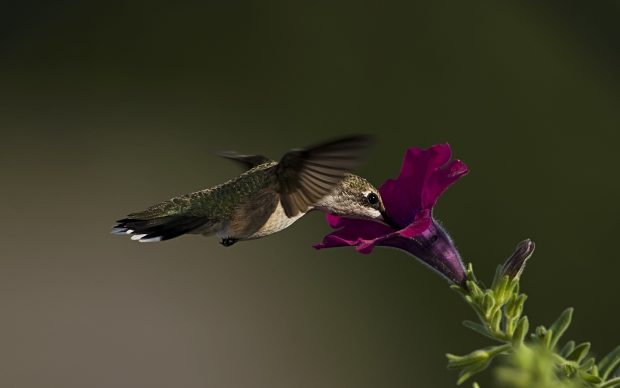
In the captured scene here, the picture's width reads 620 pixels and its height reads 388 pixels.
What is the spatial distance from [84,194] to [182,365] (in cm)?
151

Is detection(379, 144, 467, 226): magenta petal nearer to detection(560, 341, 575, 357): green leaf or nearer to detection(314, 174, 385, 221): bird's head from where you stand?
detection(314, 174, 385, 221): bird's head

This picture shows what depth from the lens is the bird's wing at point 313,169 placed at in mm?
1831

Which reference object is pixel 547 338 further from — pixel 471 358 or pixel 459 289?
pixel 459 289

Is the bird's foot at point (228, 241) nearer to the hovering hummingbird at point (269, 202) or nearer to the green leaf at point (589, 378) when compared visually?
the hovering hummingbird at point (269, 202)

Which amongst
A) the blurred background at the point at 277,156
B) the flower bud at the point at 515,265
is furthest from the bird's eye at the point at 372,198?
the blurred background at the point at 277,156

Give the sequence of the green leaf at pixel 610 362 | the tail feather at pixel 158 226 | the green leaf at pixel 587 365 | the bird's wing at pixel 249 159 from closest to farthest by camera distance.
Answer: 1. the green leaf at pixel 587 365
2. the green leaf at pixel 610 362
3. the tail feather at pixel 158 226
4. the bird's wing at pixel 249 159

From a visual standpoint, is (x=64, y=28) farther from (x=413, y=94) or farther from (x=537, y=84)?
(x=537, y=84)

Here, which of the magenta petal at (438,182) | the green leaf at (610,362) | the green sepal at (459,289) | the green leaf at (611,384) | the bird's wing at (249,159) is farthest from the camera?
the bird's wing at (249,159)

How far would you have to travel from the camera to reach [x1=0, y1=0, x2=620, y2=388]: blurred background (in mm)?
5922

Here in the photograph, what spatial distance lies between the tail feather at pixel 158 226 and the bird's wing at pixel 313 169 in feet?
0.89

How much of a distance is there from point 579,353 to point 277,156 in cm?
491

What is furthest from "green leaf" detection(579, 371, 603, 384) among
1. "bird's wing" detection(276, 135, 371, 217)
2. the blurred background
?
the blurred background

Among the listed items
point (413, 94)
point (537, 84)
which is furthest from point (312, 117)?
point (537, 84)

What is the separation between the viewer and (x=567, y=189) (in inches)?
234
